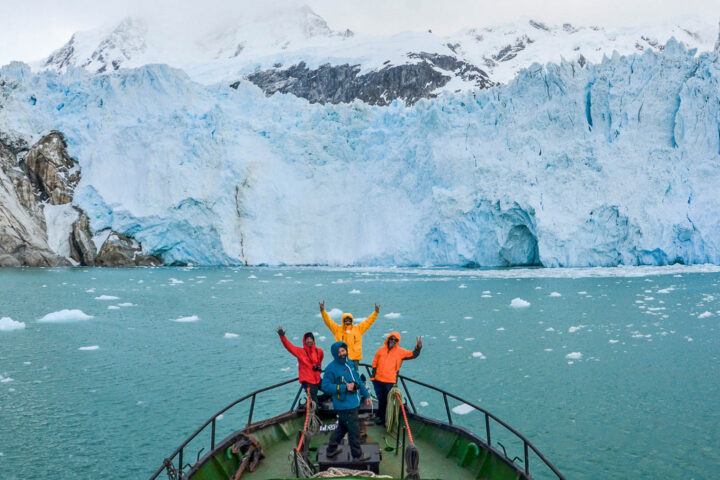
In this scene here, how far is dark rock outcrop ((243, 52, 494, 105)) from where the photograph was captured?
69.2 m

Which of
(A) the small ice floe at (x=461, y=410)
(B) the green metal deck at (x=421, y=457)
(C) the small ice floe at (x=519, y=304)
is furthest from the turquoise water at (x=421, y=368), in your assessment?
(B) the green metal deck at (x=421, y=457)

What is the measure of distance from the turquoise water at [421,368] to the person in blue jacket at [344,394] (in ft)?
9.46

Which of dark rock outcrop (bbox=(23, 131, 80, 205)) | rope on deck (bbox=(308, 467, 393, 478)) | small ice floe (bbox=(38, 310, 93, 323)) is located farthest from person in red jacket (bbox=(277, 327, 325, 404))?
dark rock outcrop (bbox=(23, 131, 80, 205))

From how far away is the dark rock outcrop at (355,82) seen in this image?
227 feet

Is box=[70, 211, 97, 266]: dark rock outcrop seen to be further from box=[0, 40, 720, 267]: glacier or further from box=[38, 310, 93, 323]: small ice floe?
box=[38, 310, 93, 323]: small ice floe

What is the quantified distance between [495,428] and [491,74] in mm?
84078

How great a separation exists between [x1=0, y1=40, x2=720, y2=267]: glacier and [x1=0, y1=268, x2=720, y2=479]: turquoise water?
7.68 meters

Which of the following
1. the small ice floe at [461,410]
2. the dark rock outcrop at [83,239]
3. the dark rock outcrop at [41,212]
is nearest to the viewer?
the small ice floe at [461,410]

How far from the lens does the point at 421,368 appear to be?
933 cm

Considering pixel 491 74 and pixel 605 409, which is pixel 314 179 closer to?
pixel 605 409

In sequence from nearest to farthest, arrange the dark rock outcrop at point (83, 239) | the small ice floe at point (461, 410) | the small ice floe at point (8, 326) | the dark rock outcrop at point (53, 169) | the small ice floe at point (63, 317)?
the small ice floe at point (461, 410)
the small ice floe at point (8, 326)
the small ice floe at point (63, 317)
the dark rock outcrop at point (83, 239)
the dark rock outcrop at point (53, 169)

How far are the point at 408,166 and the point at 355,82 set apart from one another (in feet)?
148

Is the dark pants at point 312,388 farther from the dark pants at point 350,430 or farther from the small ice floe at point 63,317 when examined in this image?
the small ice floe at point 63,317

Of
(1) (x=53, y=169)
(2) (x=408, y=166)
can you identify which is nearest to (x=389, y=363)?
(2) (x=408, y=166)
